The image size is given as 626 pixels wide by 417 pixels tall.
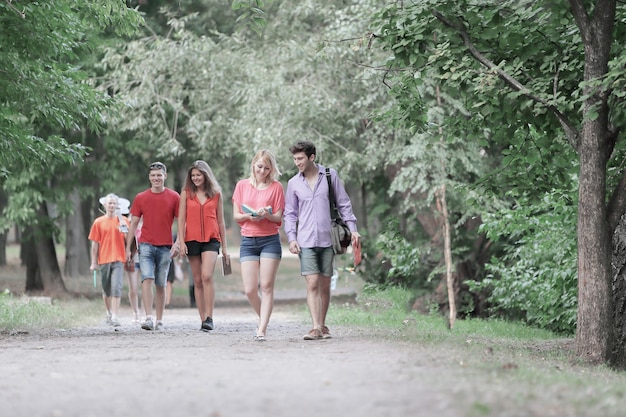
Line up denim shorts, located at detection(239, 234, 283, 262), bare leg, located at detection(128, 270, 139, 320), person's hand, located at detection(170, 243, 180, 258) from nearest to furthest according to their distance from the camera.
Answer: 1. denim shorts, located at detection(239, 234, 283, 262)
2. person's hand, located at detection(170, 243, 180, 258)
3. bare leg, located at detection(128, 270, 139, 320)

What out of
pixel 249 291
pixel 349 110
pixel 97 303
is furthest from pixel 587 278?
pixel 97 303

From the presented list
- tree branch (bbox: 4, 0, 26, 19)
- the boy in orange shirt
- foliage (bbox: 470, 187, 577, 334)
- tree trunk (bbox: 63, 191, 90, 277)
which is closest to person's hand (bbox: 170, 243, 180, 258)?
the boy in orange shirt

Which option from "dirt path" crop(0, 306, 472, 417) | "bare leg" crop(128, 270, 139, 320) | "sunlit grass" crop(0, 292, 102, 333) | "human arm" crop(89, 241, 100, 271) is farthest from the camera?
"bare leg" crop(128, 270, 139, 320)

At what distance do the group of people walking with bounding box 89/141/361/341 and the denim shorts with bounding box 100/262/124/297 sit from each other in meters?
1.75

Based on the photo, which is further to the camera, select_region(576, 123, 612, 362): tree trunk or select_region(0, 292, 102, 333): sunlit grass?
select_region(0, 292, 102, 333): sunlit grass

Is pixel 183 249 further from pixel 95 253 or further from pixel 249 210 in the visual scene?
pixel 95 253

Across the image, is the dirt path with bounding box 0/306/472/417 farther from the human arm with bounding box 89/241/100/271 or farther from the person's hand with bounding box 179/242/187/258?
the human arm with bounding box 89/241/100/271

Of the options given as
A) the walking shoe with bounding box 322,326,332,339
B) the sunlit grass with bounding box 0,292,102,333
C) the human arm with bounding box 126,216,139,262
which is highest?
the human arm with bounding box 126,216,139,262

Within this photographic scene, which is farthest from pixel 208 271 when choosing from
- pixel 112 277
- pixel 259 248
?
pixel 112 277

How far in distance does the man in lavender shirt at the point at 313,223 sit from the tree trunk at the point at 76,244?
20.3 m

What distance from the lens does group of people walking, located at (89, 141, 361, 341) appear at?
11.4m

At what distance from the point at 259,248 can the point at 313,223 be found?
2.60ft

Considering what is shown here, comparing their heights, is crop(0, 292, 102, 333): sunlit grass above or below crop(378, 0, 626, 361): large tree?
below

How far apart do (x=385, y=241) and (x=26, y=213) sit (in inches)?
384
